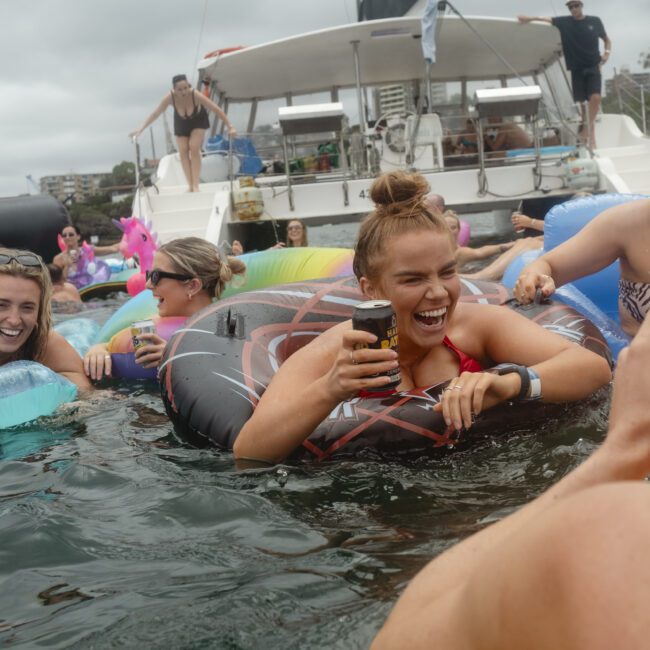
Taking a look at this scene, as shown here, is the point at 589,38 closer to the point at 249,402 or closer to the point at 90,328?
the point at 90,328

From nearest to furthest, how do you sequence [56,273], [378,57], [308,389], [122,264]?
[308,389] → [56,273] → [122,264] → [378,57]

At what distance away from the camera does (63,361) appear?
4445 mm

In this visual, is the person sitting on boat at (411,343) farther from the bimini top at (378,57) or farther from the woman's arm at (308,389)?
the bimini top at (378,57)

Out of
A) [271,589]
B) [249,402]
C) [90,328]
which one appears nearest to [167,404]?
[249,402]

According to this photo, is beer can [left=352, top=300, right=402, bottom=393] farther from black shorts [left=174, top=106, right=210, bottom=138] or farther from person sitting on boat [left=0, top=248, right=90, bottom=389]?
black shorts [left=174, top=106, right=210, bottom=138]

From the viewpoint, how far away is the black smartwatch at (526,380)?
2.73 meters

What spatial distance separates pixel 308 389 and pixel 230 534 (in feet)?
1.74

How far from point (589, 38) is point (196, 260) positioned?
7855 mm

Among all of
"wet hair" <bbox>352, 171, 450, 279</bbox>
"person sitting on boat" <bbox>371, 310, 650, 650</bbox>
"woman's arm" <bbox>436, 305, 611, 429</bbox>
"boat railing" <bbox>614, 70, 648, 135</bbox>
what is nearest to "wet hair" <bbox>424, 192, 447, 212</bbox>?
"wet hair" <bbox>352, 171, 450, 279</bbox>

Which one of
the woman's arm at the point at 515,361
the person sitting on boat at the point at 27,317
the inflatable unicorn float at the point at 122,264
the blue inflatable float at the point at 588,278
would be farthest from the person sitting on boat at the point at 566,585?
the inflatable unicorn float at the point at 122,264

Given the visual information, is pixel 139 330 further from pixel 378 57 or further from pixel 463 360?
pixel 378 57

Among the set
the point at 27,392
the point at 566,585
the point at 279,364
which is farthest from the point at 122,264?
the point at 566,585

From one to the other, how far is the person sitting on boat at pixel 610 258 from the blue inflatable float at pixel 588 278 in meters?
0.38

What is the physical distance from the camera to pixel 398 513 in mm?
2432
